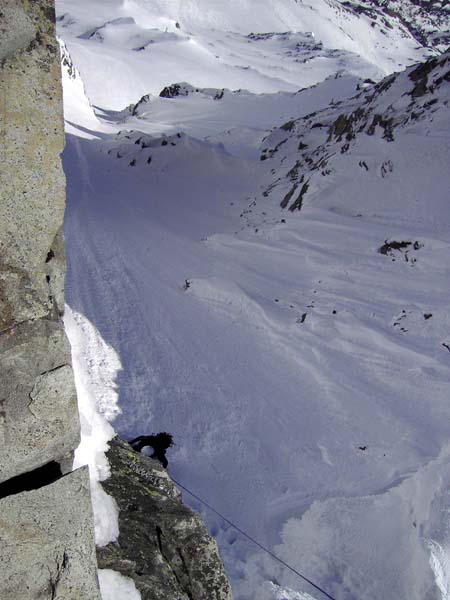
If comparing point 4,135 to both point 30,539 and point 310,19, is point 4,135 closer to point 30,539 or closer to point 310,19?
point 30,539

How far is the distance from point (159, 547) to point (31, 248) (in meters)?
2.12

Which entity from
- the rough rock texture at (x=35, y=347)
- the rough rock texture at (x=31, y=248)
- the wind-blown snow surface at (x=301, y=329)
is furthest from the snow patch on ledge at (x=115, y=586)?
the wind-blown snow surface at (x=301, y=329)

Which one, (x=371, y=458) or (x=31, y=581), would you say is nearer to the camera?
(x=31, y=581)

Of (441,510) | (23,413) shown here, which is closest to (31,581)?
(23,413)

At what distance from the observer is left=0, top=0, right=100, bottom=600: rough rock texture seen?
1895 millimetres

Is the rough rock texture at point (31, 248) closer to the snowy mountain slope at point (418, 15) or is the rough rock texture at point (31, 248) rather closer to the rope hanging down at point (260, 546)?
the rope hanging down at point (260, 546)

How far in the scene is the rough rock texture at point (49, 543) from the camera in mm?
2125

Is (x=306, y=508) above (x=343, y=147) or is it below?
below

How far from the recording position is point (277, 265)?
937 cm

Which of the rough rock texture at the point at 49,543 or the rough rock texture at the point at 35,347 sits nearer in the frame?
the rough rock texture at the point at 35,347

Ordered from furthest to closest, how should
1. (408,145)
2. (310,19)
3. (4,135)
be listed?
→ (310,19) → (408,145) → (4,135)

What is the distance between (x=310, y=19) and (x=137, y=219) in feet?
342

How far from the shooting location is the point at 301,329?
7.45 metres

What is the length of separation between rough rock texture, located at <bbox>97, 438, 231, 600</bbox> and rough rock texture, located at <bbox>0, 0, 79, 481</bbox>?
3.13 ft
